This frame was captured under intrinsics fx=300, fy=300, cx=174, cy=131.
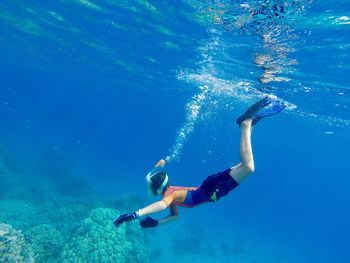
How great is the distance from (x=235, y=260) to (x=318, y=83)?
60.9ft

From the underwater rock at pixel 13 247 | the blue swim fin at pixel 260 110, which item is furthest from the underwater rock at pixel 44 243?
Answer: the blue swim fin at pixel 260 110

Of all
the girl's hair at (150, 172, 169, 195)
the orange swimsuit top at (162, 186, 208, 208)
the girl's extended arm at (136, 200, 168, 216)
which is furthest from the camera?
the orange swimsuit top at (162, 186, 208, 208)

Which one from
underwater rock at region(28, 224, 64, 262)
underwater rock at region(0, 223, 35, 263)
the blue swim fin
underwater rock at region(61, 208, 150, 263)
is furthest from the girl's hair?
underwater rock at region(28, 224, 64, 262)

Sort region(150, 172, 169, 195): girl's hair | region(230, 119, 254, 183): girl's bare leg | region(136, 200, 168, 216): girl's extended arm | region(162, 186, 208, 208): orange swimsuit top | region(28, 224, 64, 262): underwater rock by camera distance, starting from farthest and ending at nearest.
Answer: region(28, 224, 64, 262): underwater rock < region(230, 119, 254, 183): girl's bare leg < region(162, 186, 208, 208): orange swimsuit top < region(150, 172, 169, 195): girl's hair < region(136, 200, 168, 216): girl's extended arm

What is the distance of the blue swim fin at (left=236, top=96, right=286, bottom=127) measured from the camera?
8.36 m

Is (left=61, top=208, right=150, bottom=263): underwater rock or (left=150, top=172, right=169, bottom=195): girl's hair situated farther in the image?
(left=61, top=208, right=150, bottom=263): underwater rock

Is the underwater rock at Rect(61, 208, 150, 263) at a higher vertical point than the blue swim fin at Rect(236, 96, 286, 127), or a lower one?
lower

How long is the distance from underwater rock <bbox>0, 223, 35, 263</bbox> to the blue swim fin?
318 inches

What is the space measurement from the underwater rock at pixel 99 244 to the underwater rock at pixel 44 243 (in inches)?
16.0

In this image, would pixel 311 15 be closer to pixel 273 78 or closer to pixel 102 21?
pixel 273 78

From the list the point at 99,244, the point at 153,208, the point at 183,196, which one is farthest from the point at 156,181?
the point at 99,244

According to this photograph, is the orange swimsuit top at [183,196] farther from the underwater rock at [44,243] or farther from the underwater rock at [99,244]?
the underwater rock at [44,243]

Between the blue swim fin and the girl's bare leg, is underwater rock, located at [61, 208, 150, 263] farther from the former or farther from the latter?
the blue swim fin

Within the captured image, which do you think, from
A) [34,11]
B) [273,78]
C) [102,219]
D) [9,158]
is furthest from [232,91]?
[9,158]
